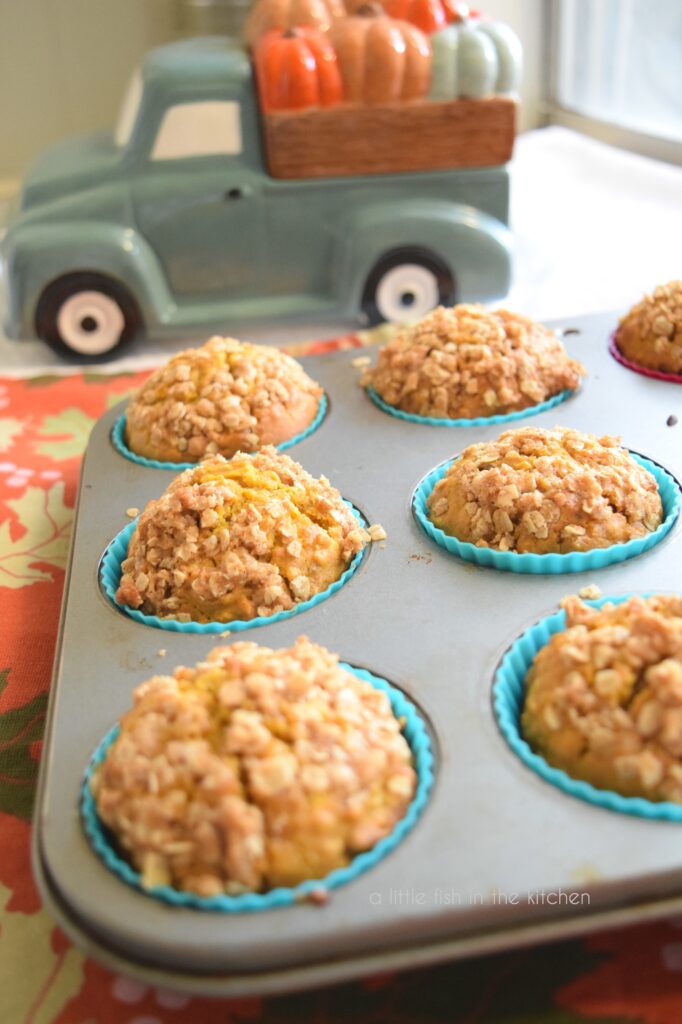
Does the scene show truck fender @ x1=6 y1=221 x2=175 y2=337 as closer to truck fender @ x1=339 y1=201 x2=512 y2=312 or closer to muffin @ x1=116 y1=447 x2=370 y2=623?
truck fender @ x1=339 y1=201 x2=512 y2=312

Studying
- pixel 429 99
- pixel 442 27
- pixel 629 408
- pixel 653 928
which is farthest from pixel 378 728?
pixel 442 27

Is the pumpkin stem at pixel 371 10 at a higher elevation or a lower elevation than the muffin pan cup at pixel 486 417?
higher

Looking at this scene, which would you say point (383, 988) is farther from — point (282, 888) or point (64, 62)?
point (64, 62)

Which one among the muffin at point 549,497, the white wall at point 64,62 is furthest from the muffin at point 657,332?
the white wall at point 64,62

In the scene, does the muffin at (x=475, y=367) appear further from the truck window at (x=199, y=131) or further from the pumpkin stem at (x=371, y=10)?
the pumpkin stem at (x=371, y=10)

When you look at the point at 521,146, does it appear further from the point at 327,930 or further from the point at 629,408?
the point at 327,930

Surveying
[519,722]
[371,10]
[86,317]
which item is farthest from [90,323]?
[519,722]

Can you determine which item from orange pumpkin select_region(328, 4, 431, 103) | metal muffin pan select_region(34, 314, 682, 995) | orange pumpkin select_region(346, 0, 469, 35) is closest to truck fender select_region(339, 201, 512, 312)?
orange pumpkin select_region(328, 4, 431, 103)
